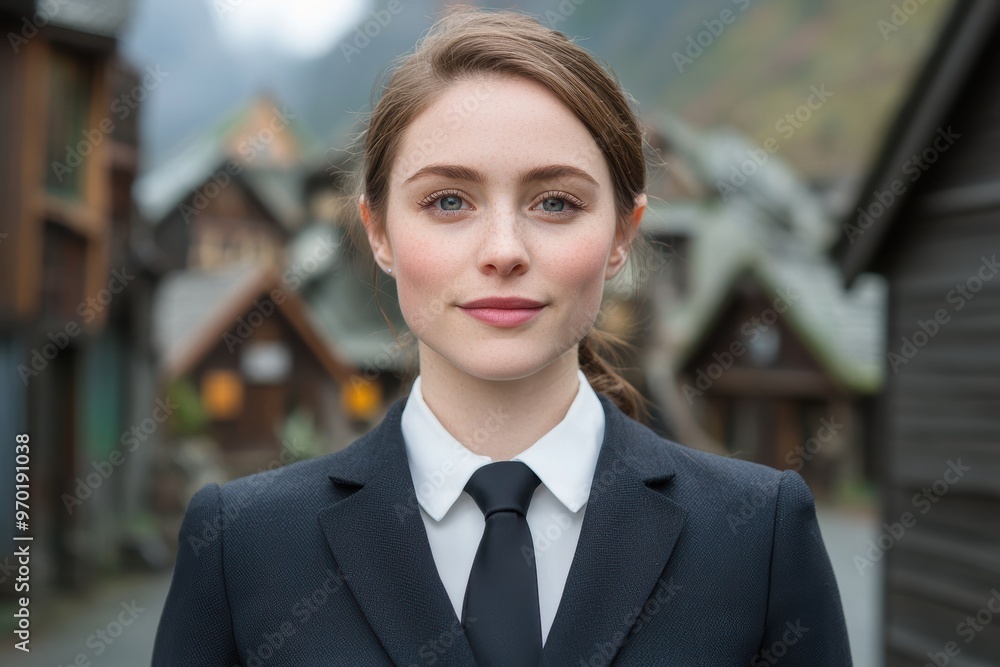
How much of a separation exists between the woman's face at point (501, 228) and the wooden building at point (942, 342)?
435 centimetres

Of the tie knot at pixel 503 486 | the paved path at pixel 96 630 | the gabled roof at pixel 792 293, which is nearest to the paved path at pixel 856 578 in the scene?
the gabled roof at pixel 792 293

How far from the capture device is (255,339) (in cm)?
1808

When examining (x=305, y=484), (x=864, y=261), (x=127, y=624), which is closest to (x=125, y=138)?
(x=127, y=624)

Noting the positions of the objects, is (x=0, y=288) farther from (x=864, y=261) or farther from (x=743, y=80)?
(x=743, y=80)

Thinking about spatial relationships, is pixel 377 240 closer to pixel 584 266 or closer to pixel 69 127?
pixel 584 266

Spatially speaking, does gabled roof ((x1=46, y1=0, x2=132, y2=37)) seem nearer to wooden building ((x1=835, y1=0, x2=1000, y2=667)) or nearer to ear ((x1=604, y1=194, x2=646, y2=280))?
wooden building ((x1=835, y1=0, x2=1000, y2=667))

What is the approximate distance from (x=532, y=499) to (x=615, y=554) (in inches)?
6.8

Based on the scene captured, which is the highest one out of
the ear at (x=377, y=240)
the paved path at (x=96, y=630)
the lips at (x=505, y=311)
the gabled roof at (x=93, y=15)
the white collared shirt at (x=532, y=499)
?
the gabled roof at (x=93, y=15)

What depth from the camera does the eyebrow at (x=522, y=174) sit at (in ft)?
5.01

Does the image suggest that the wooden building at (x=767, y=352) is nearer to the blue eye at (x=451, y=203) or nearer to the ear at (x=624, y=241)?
the ear at (x=624, y=241)

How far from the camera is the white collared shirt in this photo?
5.13ft

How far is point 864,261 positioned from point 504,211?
511cm

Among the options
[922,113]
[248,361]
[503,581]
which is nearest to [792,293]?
[248,361]

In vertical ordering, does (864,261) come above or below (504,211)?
above
